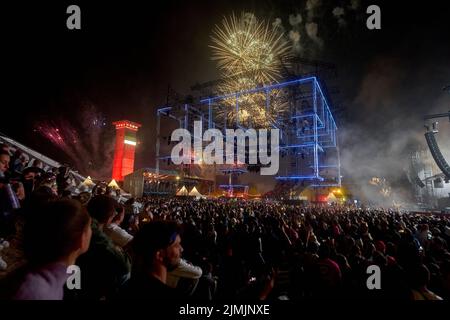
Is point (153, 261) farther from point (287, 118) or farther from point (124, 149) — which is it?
point (124, 149)

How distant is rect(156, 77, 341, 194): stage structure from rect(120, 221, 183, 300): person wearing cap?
29.5m

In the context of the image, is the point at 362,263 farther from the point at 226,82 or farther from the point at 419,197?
the point at 419,197

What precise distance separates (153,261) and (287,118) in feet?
114

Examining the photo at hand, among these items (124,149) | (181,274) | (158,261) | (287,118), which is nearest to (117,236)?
(181,274)

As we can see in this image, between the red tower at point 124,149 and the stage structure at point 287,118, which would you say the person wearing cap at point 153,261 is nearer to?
the stage structure at point 287,118

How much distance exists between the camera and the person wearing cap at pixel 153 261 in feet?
5.55

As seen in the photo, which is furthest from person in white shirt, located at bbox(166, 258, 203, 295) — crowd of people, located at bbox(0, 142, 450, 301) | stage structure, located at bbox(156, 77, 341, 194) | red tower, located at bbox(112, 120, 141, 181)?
red tower, located at bbox(112, 120, 141, 181)

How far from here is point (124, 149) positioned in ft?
167

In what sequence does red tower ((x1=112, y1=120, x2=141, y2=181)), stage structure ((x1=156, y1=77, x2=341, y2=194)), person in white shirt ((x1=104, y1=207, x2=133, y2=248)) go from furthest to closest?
red tower ((x1=112, y1=120, x2=141, y2=181)) → stage structure ((x1=156, y1=77, x2=341, y2=194)) → person in white shirt ((x1=104, y1=207, x2=133, y2=248))

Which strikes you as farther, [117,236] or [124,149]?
[124,149]

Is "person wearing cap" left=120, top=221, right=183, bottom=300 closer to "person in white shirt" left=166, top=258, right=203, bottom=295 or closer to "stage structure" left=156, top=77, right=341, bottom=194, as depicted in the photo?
"person in white shirt" left=166, top=258, right=203, bottom=295

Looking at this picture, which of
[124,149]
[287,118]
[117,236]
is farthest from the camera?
[124,149]

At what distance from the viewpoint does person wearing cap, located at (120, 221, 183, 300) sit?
169 cm
